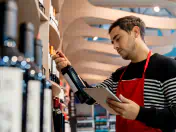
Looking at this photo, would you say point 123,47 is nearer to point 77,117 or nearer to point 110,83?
point 110,83

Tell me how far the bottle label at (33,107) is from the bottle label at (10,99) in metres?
0.08

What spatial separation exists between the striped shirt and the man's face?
0.10m

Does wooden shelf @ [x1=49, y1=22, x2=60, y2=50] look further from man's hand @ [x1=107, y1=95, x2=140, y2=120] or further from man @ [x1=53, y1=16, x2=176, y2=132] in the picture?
man's hand @ [x1=107, y1=95, x2=140, y2=120]

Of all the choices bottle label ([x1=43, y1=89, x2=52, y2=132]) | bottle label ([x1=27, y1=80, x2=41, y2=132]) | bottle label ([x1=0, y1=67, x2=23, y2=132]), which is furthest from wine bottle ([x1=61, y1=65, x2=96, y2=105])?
bottle label ([x1=0, y1=67, x2=23, y2=132])

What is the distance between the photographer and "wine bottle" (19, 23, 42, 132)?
87cm

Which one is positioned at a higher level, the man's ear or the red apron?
the man's ear

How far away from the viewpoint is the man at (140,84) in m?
1.99

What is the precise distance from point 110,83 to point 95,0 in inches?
218

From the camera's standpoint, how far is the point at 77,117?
15.4 m

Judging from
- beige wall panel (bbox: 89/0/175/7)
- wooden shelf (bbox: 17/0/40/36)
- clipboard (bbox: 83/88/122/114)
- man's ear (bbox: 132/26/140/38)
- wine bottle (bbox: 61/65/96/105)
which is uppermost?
beige wall panel (bbox: 89/0/175/7)

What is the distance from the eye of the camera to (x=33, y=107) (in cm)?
89

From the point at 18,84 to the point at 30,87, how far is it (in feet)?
0.39

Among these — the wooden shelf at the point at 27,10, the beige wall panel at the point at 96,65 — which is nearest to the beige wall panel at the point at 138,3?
the beige wall panel at the point at 96,65

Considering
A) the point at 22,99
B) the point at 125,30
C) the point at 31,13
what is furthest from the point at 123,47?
the point at 22,99
